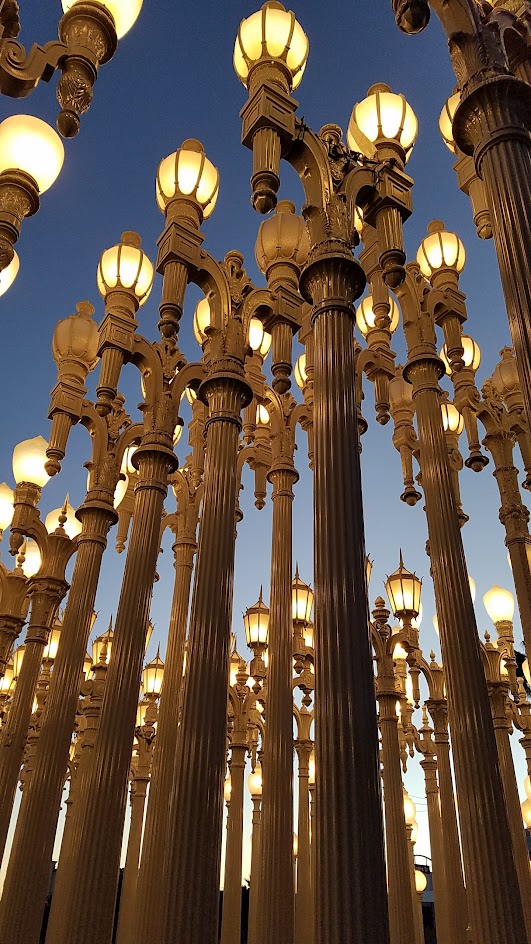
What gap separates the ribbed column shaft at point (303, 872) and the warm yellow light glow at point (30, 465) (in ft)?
33.5

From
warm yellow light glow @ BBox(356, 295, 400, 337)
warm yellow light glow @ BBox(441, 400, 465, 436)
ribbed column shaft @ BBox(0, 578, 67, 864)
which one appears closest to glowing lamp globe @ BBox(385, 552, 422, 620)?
warm yellow light glow @ BBox(441, 400, 465, 436)

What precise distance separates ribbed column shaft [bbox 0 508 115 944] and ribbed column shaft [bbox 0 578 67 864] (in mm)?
1958

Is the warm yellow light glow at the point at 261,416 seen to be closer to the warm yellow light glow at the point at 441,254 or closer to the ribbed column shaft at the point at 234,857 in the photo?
the warm yellow light glow at the point at 441,254

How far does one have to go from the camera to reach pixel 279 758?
863 centimetres

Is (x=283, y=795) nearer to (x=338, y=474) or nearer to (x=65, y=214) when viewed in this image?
(x=338, y=474)

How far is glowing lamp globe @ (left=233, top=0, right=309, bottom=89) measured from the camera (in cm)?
717

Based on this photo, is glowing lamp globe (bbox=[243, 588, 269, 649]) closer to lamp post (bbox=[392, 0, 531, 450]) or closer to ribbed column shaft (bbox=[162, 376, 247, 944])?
ribbed column shaft (bbox=[162, 376, 247, 944])

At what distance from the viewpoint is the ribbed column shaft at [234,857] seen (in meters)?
17.1

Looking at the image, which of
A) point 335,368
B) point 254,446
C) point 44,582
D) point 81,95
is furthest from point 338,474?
point 44,582

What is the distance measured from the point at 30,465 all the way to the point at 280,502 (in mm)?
3546

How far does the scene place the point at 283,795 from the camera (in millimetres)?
8414

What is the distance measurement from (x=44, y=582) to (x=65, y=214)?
1880 cm

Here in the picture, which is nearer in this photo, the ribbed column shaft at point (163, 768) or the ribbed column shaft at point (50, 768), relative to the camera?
the ribbed column shaft at point (163, 768)

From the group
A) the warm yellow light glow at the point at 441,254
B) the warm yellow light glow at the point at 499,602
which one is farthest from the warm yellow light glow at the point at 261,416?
the warm yellow light glow at the point at 499,602
